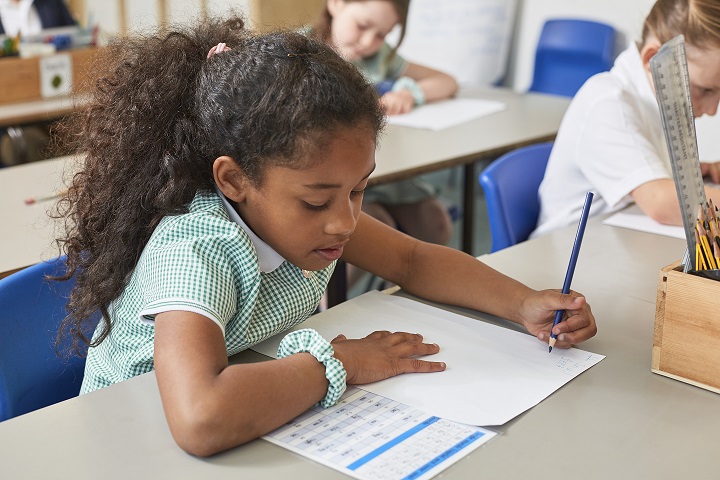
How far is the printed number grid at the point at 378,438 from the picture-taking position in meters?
0.88

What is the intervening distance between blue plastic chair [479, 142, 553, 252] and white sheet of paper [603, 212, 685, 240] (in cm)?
22

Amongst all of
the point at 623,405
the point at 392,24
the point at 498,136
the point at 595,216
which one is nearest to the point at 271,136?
the point at 623,405

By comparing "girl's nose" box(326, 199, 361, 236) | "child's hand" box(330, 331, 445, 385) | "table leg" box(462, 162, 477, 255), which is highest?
"girl's nose" box(326, 199, 361, 236)

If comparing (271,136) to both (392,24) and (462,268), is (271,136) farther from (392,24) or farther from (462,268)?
(392,24)

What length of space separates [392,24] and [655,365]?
198 centimetres

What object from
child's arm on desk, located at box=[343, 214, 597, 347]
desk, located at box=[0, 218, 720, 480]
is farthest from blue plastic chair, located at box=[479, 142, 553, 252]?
desk, located at box=[0, 218, 720, 480]

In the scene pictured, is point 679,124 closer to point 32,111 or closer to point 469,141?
point 469,141

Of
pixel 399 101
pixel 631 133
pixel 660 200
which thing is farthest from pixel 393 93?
pixel 660 200

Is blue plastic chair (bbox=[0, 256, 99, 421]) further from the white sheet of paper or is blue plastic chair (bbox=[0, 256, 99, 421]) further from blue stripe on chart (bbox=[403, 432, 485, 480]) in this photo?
the white sheet of paper

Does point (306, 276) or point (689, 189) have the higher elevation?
point (689, 189)

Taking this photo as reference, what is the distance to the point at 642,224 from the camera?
1.73 meters

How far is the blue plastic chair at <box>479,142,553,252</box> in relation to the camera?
6.13 ft

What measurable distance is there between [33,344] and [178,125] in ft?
1.28

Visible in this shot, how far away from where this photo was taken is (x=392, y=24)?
2863 mm
